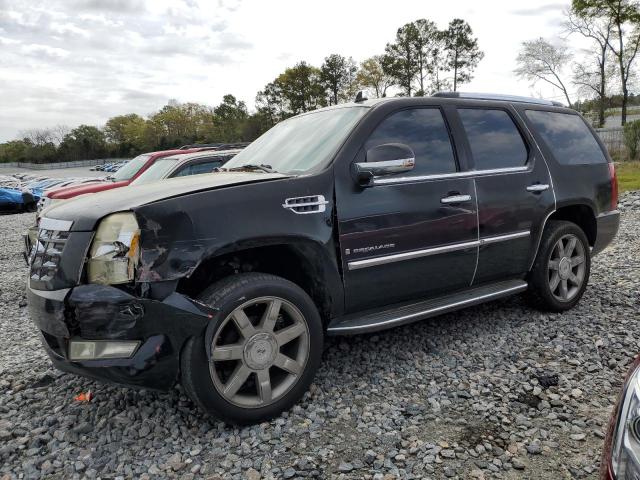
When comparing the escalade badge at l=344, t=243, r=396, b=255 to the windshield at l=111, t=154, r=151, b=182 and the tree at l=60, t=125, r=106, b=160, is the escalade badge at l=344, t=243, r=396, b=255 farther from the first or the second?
the tree at l=60, t=125, r=106, b=160

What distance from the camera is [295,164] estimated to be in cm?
323

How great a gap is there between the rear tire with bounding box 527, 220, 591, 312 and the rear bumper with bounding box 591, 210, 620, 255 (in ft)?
0.70

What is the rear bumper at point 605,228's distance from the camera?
4.57 m

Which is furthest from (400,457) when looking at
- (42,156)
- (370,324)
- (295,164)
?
(42,156)

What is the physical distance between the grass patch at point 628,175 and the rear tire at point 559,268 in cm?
1084

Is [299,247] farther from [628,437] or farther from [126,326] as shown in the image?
[628,437]

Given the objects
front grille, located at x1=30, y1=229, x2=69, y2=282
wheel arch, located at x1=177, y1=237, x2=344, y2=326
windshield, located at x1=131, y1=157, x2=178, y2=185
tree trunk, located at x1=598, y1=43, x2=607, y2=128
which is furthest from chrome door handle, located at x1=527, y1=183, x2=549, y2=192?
tree trunk, located at x1=598, y1=43, x2=607, y2=128

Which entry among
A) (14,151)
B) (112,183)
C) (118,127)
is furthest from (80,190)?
(14,151)

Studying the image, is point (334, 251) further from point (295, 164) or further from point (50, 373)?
point (50, 373)

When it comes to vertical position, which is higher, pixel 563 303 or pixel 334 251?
pixel 334 251

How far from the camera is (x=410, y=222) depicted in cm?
321

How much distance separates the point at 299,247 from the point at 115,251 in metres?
0.98

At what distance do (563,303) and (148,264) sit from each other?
11.7 feet

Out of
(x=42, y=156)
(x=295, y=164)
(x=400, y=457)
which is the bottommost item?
(x=400, y=457)
